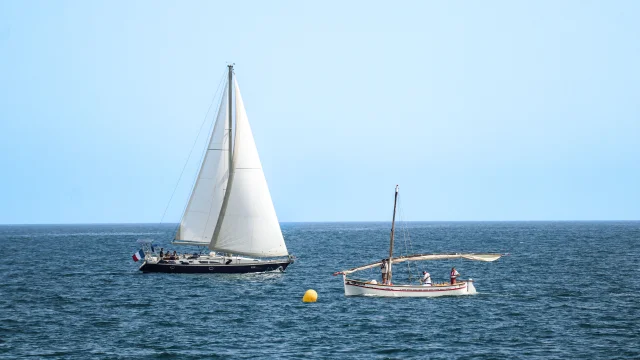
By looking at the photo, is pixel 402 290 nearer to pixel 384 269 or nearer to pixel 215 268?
pixel 384 269

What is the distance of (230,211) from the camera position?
71688 millimetres

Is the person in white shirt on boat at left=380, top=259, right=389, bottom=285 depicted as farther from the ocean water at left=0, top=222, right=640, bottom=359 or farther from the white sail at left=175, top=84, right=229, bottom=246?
the white sail at left=175, top=84, right=229, bottom=246

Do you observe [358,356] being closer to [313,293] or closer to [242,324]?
[242,324]

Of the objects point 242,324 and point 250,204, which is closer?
point 242,324

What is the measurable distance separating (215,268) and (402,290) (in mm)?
20222

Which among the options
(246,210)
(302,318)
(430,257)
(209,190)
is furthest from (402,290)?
(209,190)

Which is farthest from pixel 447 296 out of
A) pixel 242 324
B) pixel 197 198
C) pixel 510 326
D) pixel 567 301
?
pixel 197 198

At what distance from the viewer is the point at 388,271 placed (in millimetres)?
59312

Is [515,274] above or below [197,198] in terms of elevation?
below

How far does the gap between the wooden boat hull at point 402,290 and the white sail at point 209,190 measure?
745 inches

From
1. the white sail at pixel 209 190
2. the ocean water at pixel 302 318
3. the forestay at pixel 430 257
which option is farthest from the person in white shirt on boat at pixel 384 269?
the white sail at pixel 209 190

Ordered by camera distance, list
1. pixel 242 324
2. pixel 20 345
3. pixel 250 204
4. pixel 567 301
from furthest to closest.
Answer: pixel 250 204 < pixel 567 301 < pixel 242 324 < pixel 20 345

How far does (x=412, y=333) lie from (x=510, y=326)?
605cm

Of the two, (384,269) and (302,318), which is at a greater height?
(384,269)
